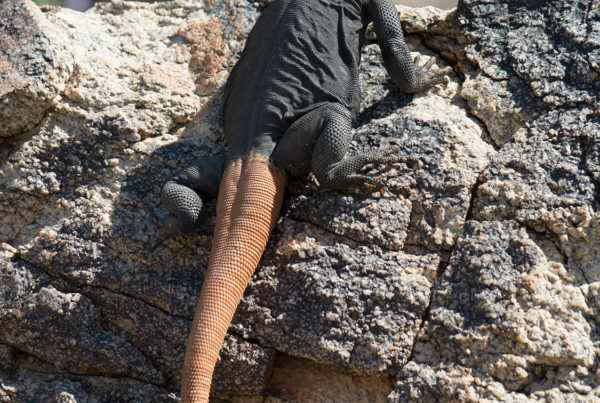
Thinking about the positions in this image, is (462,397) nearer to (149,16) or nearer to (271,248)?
(271,248)

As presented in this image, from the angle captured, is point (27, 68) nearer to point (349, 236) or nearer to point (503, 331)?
point (349, 236)

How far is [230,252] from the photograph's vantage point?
3.31m

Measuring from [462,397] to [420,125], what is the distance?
1.49 meters

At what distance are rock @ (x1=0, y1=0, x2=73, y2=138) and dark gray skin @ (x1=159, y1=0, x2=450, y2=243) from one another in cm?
98

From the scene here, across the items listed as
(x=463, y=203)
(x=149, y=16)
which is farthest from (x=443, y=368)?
(x=149, y=16)

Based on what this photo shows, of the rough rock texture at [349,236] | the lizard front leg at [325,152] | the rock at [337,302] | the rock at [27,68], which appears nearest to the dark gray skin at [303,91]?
the lizard front leg at [325,152]

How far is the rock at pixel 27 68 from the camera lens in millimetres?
3910

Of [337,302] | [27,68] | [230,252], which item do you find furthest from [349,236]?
[27,68]

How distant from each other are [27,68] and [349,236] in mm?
2141

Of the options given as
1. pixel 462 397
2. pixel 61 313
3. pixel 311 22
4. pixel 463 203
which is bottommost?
pixel 61 313

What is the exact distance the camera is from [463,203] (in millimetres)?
3422

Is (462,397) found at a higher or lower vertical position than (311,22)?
lower

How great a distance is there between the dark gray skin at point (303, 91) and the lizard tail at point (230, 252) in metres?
0.15

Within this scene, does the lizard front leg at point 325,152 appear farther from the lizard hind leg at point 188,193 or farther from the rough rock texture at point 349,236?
the lizard hind leg at point 188,193
